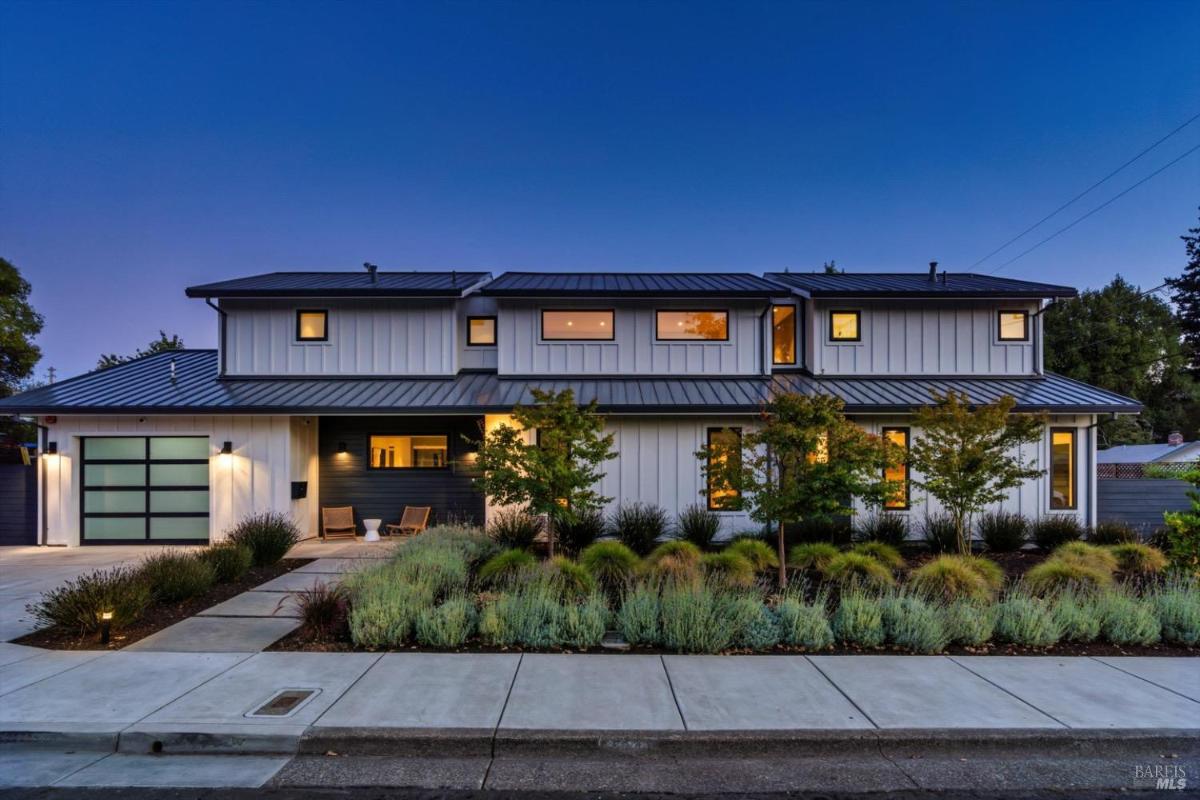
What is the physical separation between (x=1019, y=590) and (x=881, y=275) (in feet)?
37.6

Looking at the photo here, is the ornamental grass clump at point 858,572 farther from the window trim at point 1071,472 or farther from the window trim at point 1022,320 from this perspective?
the window trim at point 1022,320

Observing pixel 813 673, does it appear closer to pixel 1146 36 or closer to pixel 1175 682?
pixel 1175 682

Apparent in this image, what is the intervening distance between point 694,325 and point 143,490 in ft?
44.4

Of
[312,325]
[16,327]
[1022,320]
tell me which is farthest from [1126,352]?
[16,327]

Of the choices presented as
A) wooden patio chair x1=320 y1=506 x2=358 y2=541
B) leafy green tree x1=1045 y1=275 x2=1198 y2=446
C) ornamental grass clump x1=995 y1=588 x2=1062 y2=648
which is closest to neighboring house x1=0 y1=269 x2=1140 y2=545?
wooden patio chair x1=320 y1=506 x2=358 y2=541

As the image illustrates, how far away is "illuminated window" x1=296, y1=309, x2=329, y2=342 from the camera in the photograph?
14180 millimetres

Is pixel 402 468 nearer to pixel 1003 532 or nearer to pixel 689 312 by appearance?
pixel 689 312

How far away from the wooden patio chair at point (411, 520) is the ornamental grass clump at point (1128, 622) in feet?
40.5

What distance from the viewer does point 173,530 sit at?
12812mm

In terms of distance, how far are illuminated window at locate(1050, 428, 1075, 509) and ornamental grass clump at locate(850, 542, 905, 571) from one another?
20.3 feet

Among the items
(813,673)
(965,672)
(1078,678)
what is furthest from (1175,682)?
(813,673)

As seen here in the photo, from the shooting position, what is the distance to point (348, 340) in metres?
14.2

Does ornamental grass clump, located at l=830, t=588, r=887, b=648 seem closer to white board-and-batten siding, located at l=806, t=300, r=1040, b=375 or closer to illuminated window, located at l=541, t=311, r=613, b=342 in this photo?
white board-and-batten siding, located at l=806, t=300, r=1040, b=375

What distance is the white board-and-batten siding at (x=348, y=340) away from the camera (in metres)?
14.1
